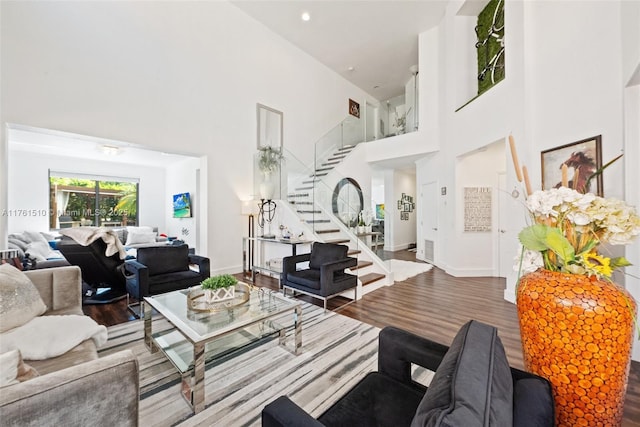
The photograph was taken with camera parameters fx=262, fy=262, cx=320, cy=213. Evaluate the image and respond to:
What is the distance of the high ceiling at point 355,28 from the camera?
18.7 feet

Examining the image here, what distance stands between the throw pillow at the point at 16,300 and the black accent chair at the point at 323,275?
2424 millimetres

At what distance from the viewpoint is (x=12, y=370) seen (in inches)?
37.9

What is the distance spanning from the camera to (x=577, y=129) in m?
2.91

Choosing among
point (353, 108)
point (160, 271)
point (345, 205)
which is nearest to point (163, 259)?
point (160, 271)

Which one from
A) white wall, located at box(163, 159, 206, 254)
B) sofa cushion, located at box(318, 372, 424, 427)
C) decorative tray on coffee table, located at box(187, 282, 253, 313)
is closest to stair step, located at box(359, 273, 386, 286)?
decorative tray on coffee table, located at box(187, 282, 253, 313)

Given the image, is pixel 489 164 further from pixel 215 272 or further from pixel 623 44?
pixel 215 272

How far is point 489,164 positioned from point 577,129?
8.75 feet

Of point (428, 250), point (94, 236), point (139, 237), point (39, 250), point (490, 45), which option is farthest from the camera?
point (139, 237)

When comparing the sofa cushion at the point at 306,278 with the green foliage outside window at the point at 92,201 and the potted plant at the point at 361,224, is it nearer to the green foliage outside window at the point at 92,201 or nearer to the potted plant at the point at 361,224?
the potted plant at the point at 361,224

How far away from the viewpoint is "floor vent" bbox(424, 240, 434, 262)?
6.51 metres

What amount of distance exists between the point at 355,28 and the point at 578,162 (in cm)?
569

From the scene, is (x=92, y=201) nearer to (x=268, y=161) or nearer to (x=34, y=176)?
(x=34, y=176)

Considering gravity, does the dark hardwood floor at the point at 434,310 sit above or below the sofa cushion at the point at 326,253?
below


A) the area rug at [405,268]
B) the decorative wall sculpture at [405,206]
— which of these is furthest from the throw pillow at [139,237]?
the decorative wall sculpture at [405,206]
